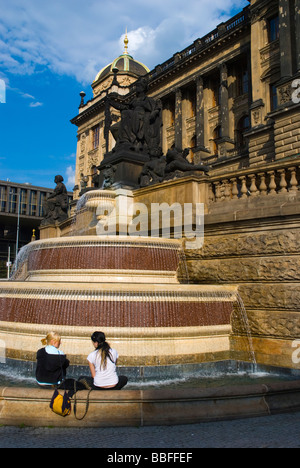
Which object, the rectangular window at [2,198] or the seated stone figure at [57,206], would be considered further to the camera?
the rectangular window at [2,198]

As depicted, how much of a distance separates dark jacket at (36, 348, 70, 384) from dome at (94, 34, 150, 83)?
225 ft

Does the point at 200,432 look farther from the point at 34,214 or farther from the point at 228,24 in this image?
the point at 34,214

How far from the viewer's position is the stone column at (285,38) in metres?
32.8

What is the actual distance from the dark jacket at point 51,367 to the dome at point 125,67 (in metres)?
68.6

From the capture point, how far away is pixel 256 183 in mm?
9234

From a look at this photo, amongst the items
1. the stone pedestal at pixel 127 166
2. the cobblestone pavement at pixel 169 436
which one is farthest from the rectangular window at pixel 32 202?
the cobblestone pavement at pixel 169 436

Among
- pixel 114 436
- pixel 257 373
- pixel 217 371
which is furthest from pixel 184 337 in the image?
pixel 114 436

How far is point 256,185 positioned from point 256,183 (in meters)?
0.05

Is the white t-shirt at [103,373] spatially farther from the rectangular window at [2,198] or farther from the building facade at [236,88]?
the rectangular window at [2,198]

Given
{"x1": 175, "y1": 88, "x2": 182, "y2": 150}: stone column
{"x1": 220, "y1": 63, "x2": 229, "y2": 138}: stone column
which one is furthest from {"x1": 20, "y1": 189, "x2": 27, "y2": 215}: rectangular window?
{"x1": 220, "y1": 63, "x2": 229, "y2": 138}: stone column

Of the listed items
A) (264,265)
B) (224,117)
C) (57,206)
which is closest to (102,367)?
(264,265)

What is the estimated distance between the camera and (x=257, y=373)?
730 cm

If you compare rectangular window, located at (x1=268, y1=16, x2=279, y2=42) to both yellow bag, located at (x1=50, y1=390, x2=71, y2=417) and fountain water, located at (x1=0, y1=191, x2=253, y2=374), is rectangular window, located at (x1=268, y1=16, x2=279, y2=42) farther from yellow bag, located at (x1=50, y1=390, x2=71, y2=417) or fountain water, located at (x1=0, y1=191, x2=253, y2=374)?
yellow bag, located at (x1=50, y1=390, x2=71, y2=417)

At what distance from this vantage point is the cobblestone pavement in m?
4.07
